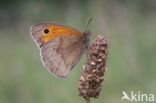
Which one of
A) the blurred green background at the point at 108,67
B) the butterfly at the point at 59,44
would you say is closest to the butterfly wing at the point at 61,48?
the butterfly at the point at 59,44

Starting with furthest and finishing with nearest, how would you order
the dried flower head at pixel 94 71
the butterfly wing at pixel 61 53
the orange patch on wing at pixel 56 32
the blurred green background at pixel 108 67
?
the blurred green background at pixel 108 67, the orange patch on wing at pixel 56 32, the butterfly wing at pixel 61 53, the dried flower head at pixel 94 71

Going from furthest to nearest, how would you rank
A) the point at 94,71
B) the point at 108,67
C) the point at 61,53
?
the point at 108,67, the point at 61,53, the point at 94,71

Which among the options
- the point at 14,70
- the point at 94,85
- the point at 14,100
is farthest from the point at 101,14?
the point at 94,85

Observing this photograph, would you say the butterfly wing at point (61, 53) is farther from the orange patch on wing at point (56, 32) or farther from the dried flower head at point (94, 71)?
the dried flower head at point (94, 71)

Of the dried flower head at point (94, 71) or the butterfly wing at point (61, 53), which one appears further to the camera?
the butterfly wing at point (61, 53)

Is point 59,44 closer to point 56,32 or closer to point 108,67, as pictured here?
point 56,32

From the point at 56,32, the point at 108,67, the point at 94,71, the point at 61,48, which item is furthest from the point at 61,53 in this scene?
the point at 108,67

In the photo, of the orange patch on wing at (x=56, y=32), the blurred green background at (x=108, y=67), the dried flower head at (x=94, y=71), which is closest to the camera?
the dried flower head at (x=94, y=71)
